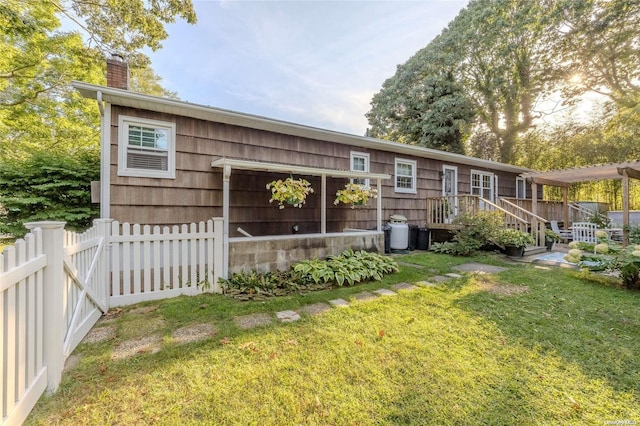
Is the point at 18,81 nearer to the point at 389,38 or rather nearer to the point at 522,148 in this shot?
the point at 389,38

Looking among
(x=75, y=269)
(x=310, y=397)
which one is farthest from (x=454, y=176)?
(x=75, y=269)

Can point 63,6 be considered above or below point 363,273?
above

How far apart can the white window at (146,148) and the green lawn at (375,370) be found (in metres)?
2.53

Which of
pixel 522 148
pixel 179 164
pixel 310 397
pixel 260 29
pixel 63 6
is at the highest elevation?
pixel 63 6

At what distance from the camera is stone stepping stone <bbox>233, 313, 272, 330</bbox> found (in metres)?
3.02

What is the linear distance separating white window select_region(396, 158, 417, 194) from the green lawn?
220 inches

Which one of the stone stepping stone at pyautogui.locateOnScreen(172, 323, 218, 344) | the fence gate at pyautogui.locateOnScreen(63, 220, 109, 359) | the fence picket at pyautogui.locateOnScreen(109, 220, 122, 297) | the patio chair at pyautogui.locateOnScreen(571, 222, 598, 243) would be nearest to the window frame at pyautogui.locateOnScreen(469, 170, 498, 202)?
the patio chair at pyautogui.locateOnScreen(571, 222, 598, 243)

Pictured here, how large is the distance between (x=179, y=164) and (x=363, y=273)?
4020 mm

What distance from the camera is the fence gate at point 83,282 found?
7.80 feet

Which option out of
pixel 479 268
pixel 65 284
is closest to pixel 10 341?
pixel 65 284

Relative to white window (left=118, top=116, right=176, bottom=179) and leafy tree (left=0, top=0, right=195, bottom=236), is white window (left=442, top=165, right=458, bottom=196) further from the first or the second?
leafy tree (left=0, top=0, right=195, bottom=236)

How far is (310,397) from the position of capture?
1.84 metres

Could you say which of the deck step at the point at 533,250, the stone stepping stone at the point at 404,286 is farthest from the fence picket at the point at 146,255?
the deck step at the point at 533,250

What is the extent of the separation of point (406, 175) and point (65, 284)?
8.48 m
